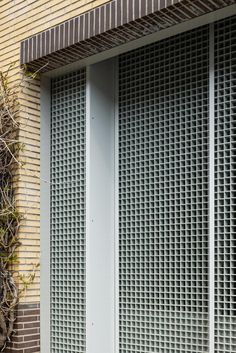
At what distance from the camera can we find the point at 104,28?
15.4ft

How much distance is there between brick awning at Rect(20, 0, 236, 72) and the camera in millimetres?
4242

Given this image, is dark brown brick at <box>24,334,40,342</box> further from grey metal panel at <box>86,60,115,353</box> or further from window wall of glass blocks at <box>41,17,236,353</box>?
grey metal panel at <box>86,60,115,353</box>

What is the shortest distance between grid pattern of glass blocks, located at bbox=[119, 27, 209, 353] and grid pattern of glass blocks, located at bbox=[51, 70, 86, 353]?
0.38 metres

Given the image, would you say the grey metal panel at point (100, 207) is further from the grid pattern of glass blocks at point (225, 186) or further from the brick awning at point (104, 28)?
the grid pattern of glass blocks at point (225, 186)

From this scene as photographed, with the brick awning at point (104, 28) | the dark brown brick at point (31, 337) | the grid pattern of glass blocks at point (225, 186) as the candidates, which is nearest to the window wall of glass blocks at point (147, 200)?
the grid pattern of glass blocks at point (225, 186)

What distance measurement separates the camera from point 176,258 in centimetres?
475

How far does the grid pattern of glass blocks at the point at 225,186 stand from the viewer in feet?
14.2

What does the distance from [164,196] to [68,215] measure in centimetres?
107

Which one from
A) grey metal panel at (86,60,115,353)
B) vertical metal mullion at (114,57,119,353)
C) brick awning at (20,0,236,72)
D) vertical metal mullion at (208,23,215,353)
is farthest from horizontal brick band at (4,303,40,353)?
brick awning at (20,0,236,72)

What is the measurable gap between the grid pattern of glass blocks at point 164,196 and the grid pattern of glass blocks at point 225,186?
0.41 feet

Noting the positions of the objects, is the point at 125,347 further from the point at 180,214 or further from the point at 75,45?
the point at 75,45

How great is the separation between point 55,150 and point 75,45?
1.17m

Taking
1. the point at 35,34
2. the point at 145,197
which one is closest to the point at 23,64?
the point at 35,34

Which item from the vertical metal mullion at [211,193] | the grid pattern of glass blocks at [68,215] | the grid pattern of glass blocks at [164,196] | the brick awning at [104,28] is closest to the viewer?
the brick awning at [104,28]
